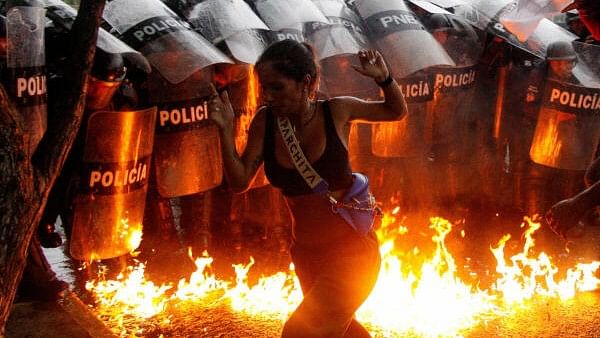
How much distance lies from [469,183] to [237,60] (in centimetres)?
391

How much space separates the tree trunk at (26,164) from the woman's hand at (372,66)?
166 cm

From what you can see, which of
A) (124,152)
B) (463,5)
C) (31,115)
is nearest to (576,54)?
(463,5)

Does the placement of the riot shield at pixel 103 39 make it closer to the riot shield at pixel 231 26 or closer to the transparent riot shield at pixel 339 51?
the riot shield at pixel 231 26

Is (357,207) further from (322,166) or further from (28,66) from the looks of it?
(28,66)

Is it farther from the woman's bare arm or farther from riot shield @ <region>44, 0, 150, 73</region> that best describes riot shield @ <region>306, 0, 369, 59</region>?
the woman's bare arm

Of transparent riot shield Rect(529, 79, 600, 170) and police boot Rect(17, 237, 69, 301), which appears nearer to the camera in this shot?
police boot Rect(17, 237, 69, 301)

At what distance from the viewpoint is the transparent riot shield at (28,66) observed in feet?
12.5

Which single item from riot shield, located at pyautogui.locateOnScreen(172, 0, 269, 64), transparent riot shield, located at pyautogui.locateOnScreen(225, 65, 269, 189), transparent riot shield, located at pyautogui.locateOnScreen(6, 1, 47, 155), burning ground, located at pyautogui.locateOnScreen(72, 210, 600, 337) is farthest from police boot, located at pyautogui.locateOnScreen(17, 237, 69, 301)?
riot shield, located at pyautogui.locateOnScreen(172, 0, 269, 64)

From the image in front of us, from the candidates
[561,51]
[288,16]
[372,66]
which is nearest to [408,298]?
[372,66]

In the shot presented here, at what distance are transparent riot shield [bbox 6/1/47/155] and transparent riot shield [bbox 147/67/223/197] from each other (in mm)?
1024

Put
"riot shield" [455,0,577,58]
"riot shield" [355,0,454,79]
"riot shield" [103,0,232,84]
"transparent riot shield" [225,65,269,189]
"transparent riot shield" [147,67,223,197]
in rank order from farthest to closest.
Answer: "riot shield" [455,0,577,58]
"riot shield" [355,0,454,79]
"transparent riot shield" [225,65,269,189]
"transparent riot shield" [147,67,223,197]
"riot shield" [103,0,232,84]

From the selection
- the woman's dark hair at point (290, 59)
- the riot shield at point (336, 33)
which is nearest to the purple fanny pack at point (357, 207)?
the woman's dark hair at point (290, 59)

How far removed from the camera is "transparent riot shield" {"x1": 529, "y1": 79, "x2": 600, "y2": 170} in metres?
6.25

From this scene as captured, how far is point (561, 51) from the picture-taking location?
6324 millimetres
